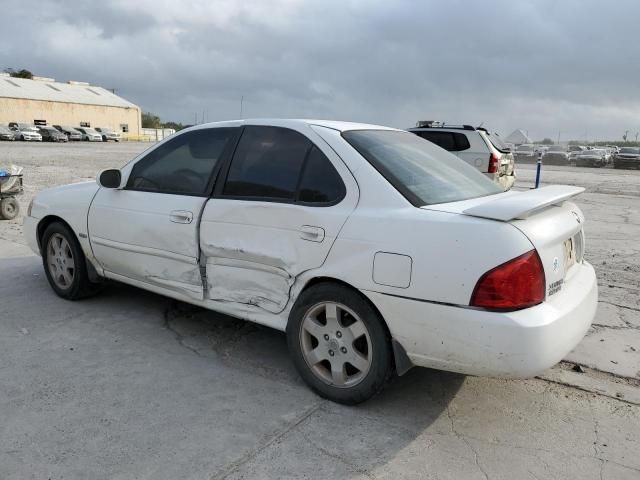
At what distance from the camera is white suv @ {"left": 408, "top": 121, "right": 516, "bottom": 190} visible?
35.4ft

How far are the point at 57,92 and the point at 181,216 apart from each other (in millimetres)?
70483

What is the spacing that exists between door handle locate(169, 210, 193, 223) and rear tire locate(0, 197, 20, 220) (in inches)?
248

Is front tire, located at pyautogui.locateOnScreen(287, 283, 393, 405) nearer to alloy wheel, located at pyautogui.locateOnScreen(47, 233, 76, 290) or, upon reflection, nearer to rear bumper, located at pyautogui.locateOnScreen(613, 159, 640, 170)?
alloy wheel, located at pyautogui.locateOnScreen(47, 233, 76, 290)

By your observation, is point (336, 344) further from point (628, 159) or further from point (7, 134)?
point (7, 134)

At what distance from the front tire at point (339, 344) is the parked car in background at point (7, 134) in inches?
1998

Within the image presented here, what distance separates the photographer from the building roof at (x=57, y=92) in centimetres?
6006

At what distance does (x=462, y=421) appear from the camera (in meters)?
3.05

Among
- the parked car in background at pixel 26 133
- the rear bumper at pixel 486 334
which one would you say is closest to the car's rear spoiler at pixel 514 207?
the rear bumper at pixel 486 334

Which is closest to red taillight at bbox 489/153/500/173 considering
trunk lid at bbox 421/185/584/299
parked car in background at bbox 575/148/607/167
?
trunk lid at bbox 421/185/584/299

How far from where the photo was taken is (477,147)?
Answer: 36.0 ft

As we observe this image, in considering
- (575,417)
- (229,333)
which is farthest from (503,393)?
(229,333)

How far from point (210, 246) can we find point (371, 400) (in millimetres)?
1447

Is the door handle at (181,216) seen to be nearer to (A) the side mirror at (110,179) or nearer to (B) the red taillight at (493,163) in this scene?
(A) the side mirror at (110,179)


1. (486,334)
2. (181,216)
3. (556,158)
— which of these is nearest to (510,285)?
(486,334)
